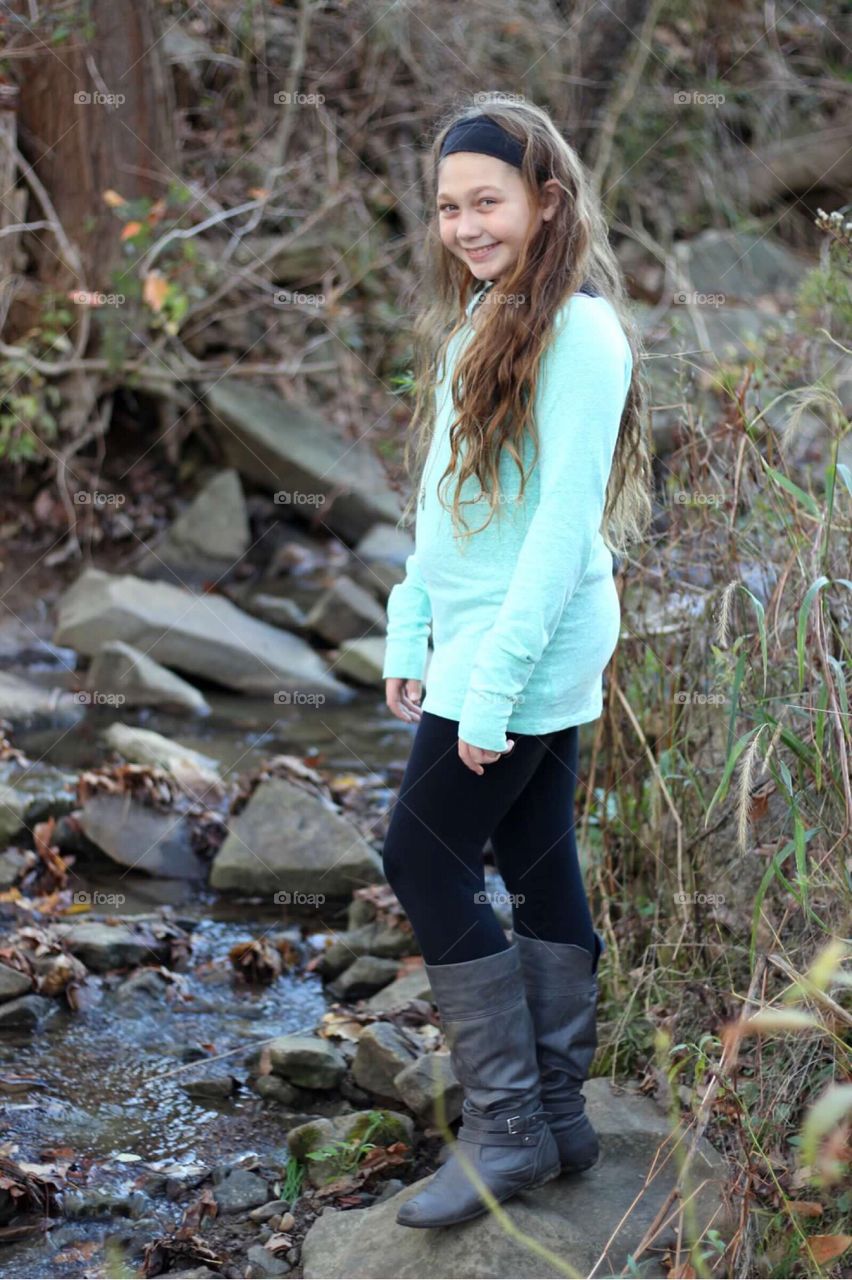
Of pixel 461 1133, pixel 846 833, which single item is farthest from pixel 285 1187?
pixel 846 833

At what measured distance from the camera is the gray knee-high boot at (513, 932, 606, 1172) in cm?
195

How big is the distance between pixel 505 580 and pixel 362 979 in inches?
56.0

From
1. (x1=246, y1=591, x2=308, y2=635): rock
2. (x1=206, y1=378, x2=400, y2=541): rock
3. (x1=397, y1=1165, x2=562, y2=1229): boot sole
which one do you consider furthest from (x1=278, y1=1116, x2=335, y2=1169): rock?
(x1=206, y1=378, x2=400, y2=541): rock

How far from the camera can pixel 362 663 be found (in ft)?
16.6

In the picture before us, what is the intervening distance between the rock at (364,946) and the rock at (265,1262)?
3.43 feet

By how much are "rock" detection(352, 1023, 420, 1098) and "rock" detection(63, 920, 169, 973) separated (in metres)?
0.67

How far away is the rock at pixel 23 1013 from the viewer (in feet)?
8.55

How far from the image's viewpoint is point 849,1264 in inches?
64.2

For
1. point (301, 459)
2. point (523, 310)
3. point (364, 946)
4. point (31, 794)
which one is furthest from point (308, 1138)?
point (301, 459)

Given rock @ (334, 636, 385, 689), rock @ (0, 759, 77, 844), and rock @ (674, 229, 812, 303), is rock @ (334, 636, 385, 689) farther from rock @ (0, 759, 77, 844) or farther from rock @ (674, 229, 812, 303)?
rock @ (674, 229, 812, 303)

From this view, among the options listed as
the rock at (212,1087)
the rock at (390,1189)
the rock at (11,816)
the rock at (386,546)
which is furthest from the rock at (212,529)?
the rock at (390,1189)

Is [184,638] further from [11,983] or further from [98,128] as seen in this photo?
[98,128]

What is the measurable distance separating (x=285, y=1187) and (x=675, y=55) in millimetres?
7217

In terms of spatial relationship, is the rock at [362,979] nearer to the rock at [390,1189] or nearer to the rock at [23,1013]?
the rock at [23,1013]
